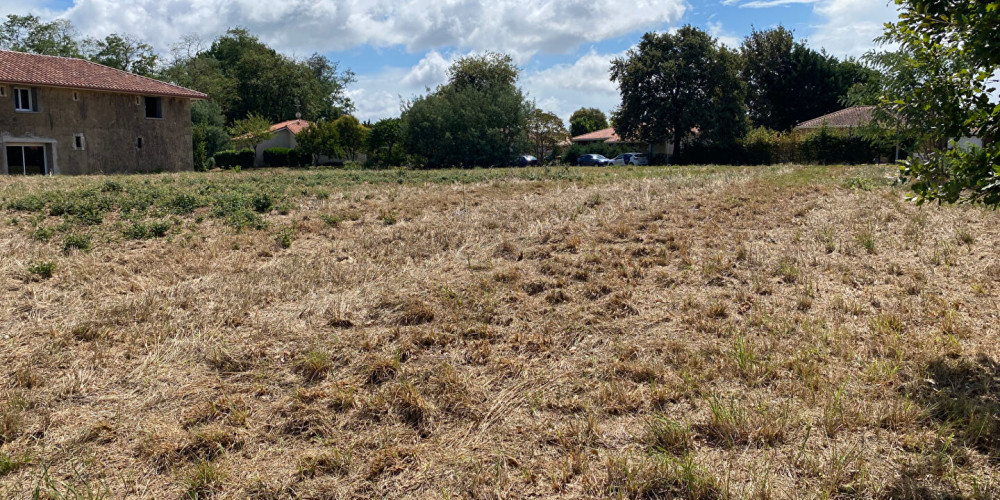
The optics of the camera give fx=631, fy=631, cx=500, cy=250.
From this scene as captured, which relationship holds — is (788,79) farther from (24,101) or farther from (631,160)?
(24,101)

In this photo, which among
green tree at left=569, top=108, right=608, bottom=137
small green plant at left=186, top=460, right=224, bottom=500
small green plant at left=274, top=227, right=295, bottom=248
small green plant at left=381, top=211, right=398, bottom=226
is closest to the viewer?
small green plant at left=186, top=460, right=224, bottom=500

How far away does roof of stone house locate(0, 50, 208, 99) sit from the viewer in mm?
31055

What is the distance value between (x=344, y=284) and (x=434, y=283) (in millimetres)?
1174

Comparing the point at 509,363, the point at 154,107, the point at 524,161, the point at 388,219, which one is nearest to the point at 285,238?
the point at 388,219

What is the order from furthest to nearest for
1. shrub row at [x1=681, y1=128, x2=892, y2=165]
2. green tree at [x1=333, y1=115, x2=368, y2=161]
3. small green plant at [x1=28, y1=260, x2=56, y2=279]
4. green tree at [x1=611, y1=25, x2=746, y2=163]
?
green tree at [x1=333, y1=115, x2=368, y2=161]
green tree at [x1=611, y1=25, x2=746, y2=163]
shrub row at [x1=681, y1=128, x2=892, y2=165]
small green plant at [x1=28, y1=260, x2=56, y2=279]

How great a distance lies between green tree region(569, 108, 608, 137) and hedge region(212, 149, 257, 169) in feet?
142

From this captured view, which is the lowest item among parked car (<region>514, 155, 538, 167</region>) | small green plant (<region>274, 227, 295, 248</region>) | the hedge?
small green plant (<region>274, 227, 295, 248</region>)

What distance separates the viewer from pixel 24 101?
31.9 meters

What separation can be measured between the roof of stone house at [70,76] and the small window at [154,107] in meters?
0.89

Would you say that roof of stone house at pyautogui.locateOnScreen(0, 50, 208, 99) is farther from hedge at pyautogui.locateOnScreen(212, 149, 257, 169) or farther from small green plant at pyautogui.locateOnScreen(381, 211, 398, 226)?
small green plant at pyautogui.locateOnScreen(381, 211, 398, 226)

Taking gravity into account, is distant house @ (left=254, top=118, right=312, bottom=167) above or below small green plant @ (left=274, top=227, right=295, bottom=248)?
above

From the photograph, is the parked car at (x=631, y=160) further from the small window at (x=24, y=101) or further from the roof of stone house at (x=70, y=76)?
the small window at (x=24, y=101)

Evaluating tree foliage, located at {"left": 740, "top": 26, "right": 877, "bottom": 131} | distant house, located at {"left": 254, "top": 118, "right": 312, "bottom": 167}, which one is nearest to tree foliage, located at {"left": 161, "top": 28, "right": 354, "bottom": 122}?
distant house, located at {"left": 254, "top": 118, "right": 312, "bottom": 167}

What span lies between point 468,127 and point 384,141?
11080 mm
